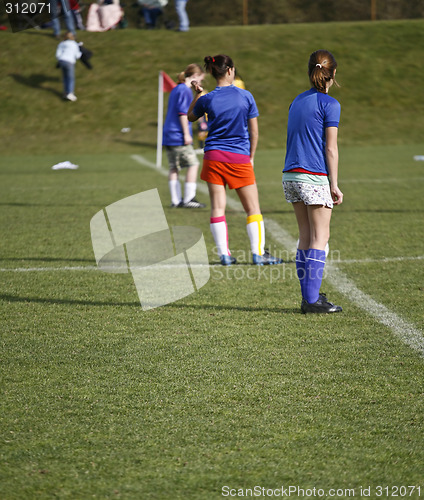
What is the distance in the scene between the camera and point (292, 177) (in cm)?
462

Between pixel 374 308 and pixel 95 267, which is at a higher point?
pixel 374 308

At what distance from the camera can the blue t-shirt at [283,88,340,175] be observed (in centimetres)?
441

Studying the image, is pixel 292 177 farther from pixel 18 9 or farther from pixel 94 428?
pixel 18 9

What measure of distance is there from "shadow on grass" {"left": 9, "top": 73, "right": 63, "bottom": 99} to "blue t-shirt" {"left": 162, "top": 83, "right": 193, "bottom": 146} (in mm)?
17576

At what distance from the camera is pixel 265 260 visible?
6328mm

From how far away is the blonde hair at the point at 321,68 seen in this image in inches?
171

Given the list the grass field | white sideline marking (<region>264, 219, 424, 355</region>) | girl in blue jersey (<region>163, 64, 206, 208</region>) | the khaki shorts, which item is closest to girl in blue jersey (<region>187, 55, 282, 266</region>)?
the grass field

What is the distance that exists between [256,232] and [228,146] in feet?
2.62

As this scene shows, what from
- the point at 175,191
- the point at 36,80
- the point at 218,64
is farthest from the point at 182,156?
the point at 36,80

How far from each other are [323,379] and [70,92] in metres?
22.8

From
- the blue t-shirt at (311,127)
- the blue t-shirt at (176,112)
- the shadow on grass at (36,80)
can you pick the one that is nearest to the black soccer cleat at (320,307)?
the blue t-shirt at (311,127)

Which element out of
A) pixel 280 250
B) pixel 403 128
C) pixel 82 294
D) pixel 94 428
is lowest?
pixel 403 128

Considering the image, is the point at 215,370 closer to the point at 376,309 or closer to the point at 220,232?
the point at 376,309

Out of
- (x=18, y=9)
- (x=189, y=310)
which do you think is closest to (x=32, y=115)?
(x=18, y=9)
